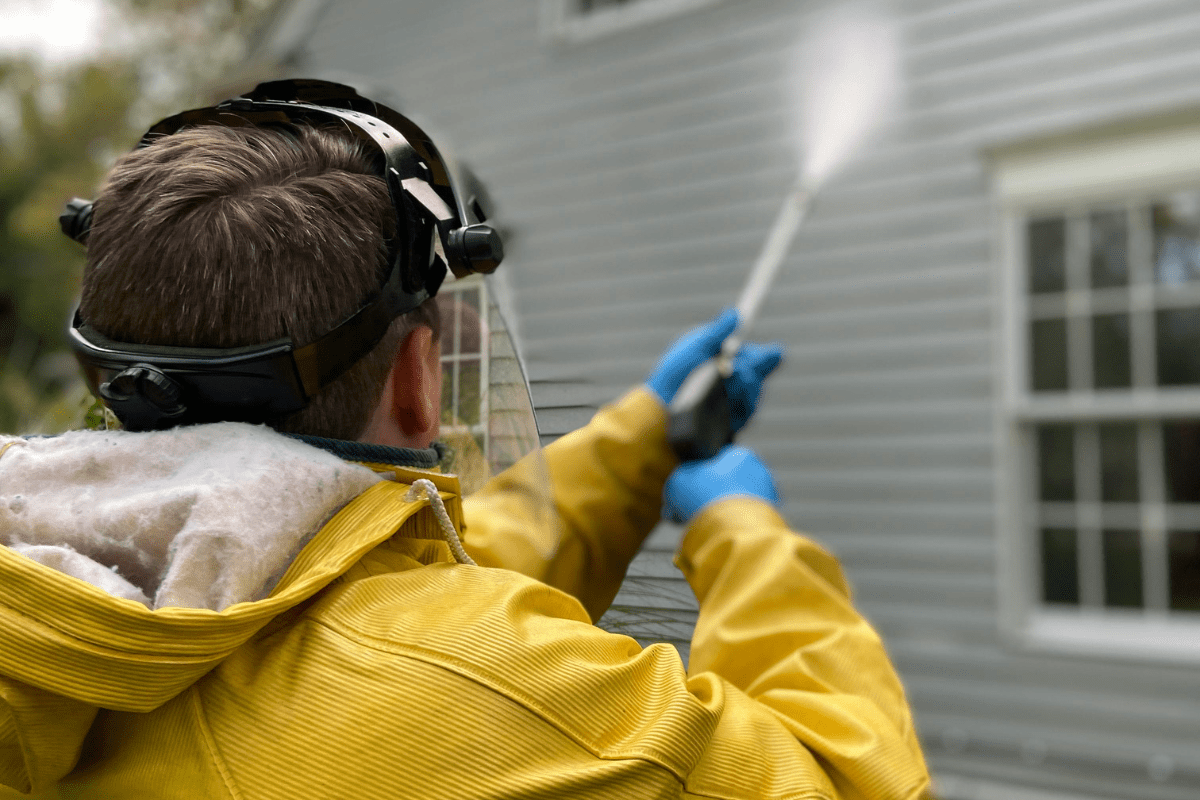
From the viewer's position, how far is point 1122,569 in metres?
3.99

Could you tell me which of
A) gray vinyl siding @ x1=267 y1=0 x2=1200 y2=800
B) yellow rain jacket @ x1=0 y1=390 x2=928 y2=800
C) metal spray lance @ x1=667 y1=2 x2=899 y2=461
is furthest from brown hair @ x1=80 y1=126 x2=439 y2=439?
metal spray lance @ x1=667 y1=2 x2=899 y2=461

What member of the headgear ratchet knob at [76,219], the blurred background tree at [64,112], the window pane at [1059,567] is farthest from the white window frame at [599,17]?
the blurred background tree at [64,112]

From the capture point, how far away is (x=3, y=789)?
32.3 inches

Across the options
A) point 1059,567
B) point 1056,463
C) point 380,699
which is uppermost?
point 380,699

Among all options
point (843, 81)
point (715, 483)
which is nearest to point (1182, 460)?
point (843, 81)

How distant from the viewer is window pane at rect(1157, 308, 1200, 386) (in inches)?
151

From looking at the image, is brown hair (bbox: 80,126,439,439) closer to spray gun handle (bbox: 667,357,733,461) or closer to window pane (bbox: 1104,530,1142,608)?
spray gun handle (bbox: 667,357,733,461)

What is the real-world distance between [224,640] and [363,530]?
141mm

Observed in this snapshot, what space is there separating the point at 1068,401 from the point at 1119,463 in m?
0.33

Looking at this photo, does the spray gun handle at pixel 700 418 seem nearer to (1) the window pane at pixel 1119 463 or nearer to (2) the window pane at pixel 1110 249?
(1) the window pane at pixel 1119 463

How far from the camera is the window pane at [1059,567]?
411 cm

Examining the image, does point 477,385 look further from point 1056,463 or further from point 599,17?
point 599,17

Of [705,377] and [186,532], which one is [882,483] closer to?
[705,377]

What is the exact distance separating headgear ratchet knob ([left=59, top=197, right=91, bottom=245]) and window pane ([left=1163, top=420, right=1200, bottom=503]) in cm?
408
